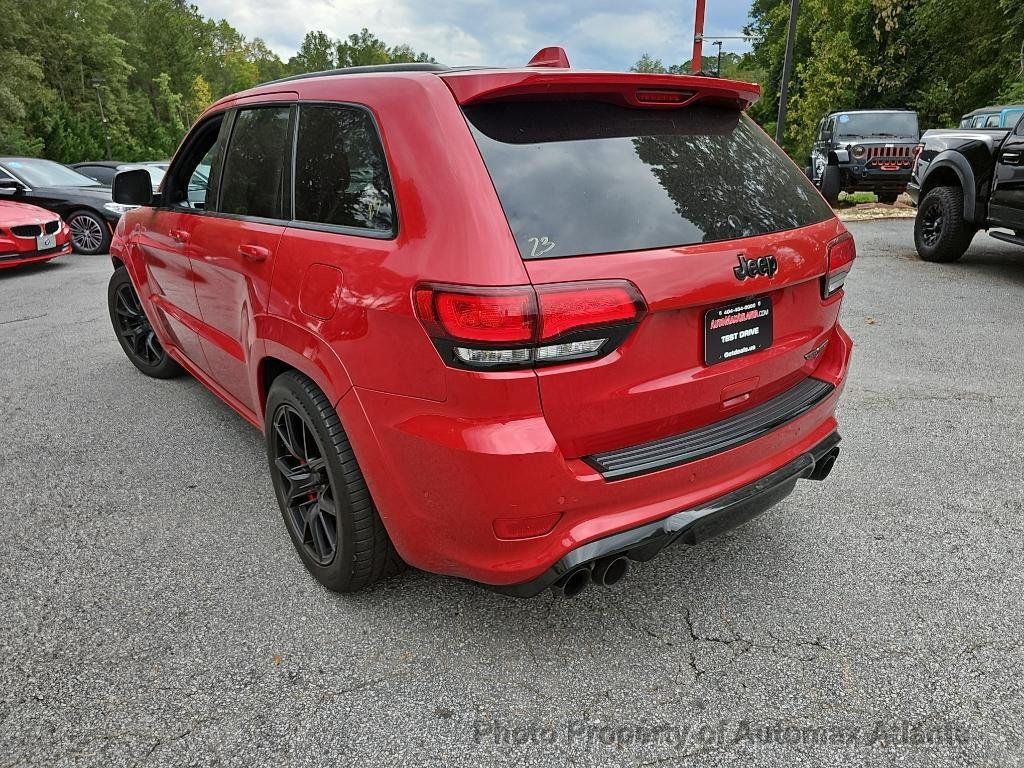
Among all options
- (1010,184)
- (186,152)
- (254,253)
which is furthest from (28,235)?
(1010,184)

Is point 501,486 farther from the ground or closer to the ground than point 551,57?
closer to the ground

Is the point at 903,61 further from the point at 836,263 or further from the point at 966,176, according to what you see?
the point at 836,263

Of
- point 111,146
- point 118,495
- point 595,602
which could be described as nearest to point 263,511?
point 118,495

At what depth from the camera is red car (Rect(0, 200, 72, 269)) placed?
913 cm

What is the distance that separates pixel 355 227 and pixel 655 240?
36.0 inches

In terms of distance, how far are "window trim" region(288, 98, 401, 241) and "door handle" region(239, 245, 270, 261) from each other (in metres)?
0.14

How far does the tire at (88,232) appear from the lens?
11302mm

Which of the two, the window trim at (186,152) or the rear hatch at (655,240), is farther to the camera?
the window trim at (186,152)

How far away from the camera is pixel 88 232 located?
1145 centimetres

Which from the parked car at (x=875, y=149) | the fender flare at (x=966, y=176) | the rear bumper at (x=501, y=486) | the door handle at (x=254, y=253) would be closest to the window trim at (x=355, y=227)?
the door handle at (x=254, y=253)

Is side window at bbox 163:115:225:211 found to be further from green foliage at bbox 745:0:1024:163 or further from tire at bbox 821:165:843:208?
green foliage at bbox 745:0:1024:163

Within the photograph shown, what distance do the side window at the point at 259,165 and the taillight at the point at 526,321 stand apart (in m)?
1.07

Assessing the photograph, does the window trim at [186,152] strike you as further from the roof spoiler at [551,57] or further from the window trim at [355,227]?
the roof spoiler at [551,57]

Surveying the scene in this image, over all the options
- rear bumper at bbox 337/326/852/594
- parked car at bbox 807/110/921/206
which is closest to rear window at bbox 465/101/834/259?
rear bumper at bbox 337/326/852/594
